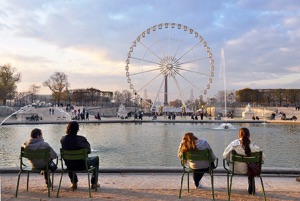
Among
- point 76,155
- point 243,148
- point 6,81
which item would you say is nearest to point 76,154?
point 76,155

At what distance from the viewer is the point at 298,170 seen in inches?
285

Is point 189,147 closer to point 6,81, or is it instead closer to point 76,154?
point 76,154

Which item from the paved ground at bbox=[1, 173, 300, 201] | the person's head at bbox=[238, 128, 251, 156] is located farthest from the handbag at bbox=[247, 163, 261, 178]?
the paved ground at bbox=[1, 173, 300, 201]

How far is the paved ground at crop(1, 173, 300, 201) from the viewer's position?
5.33 meters

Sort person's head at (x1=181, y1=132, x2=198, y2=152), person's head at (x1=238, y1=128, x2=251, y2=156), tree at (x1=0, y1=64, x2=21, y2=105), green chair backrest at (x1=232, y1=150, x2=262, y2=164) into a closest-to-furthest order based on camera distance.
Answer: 1. green chair backrest at (x1=232, y1=150, x2=262, y2=164)
2. person's head at (x1=238, y1=128, x2=251, y2=156)
3. person's head at (x1=181, y1=132, x2=198, y2=152)
4. tree at (x1=0, y1=64, x2=21, y2=105)

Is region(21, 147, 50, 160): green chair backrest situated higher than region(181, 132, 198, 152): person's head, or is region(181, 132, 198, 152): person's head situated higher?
region(181, 132, 198, 152): person's head

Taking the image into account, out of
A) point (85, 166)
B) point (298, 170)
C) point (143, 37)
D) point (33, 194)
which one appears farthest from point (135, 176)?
point (143, 37)

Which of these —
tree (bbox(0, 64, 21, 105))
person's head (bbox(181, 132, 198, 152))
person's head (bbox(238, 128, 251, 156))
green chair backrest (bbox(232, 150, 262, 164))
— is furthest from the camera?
tree (bbox(0, 64, 21, 105))

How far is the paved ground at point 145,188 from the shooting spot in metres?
5.33

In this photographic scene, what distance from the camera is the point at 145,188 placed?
5.91 meters

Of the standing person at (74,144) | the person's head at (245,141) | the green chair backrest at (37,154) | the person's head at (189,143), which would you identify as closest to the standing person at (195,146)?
the person's head at (189,143)

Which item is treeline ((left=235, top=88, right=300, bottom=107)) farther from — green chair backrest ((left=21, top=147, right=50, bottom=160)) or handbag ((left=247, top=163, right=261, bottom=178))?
green chair backrest ((left=21, top=147, right=50, bottom=160))

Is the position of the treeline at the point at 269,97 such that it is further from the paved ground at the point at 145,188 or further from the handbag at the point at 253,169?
the handbag at the point at 253,169

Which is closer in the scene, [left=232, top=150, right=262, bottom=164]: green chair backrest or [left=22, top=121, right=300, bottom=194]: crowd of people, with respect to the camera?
[left=232, top=150, right=262, bottom=164]: green chair backrest
